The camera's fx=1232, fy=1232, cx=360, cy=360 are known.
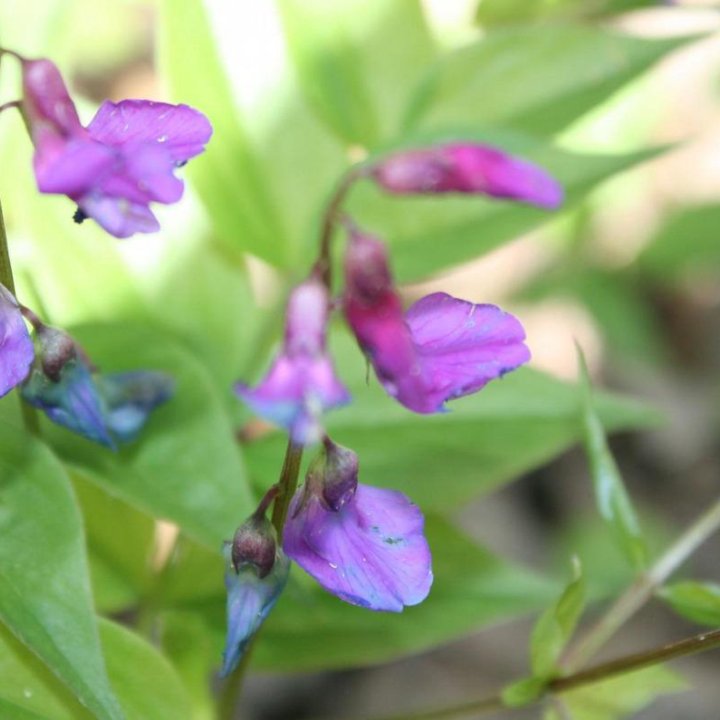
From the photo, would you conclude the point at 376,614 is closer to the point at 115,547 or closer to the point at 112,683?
the point at 115,547

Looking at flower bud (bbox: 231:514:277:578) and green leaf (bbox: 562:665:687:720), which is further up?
flower bud (bbox: 231:514:277:578)

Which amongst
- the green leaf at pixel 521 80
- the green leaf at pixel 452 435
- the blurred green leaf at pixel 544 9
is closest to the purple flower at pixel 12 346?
the green leaf at pixel 452 435

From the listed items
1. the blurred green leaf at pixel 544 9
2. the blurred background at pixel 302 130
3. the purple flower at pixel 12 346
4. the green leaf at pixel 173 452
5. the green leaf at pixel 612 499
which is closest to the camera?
the purple flower at pixel 12 346

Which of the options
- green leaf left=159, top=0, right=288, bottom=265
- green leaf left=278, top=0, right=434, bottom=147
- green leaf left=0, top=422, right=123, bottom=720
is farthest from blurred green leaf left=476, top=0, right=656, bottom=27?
green leaf left=0, top=422, right=123, bottom=720

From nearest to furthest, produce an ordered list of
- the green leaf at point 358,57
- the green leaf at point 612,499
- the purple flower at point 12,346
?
the purple flower at point 12,346 < the green leaf at point 612,499 < the green leaf at point 358,57

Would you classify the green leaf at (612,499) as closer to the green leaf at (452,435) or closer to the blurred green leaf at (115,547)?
the green leaf at (452,435)

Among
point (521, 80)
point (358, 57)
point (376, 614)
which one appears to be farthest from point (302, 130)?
point (376, 614)

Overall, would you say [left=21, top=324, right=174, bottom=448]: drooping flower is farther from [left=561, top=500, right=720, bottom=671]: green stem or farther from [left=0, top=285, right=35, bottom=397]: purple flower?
[left=561, top=500, right=720, bottom=671]: green stem

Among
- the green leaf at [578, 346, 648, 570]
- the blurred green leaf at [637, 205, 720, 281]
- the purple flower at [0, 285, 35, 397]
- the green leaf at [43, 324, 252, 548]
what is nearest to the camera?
the purple flower at [0, 285, 35, 397]
